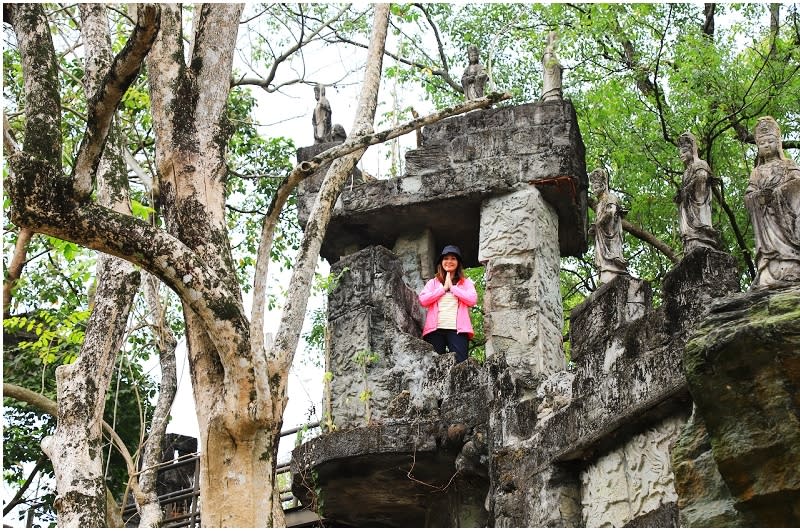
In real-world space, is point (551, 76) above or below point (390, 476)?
above

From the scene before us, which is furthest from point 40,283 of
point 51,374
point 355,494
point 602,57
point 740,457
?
point 740,457

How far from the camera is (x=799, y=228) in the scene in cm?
782

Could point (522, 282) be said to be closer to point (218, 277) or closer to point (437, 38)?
point (218, 277)

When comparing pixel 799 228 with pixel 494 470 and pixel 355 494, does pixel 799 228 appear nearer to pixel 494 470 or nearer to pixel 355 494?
pixel 494 470

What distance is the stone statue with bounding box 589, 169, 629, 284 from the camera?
9.36 metres

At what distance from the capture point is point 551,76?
11.8m

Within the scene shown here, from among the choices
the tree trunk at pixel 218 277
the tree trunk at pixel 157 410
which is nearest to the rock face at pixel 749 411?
the tree trunk at pixel 218 277

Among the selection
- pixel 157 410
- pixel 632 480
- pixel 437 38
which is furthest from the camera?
pixel 437 38

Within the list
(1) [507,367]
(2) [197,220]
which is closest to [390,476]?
(1) [507,367]

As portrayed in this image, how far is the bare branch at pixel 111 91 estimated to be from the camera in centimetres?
652

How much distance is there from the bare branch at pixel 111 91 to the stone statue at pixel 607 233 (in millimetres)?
4117

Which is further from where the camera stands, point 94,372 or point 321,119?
point 321,119

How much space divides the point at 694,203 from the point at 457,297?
2840 millimetres

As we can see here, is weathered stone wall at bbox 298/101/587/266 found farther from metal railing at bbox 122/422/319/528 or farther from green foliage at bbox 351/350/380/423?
metal railing at bbox 122/422/319/528
